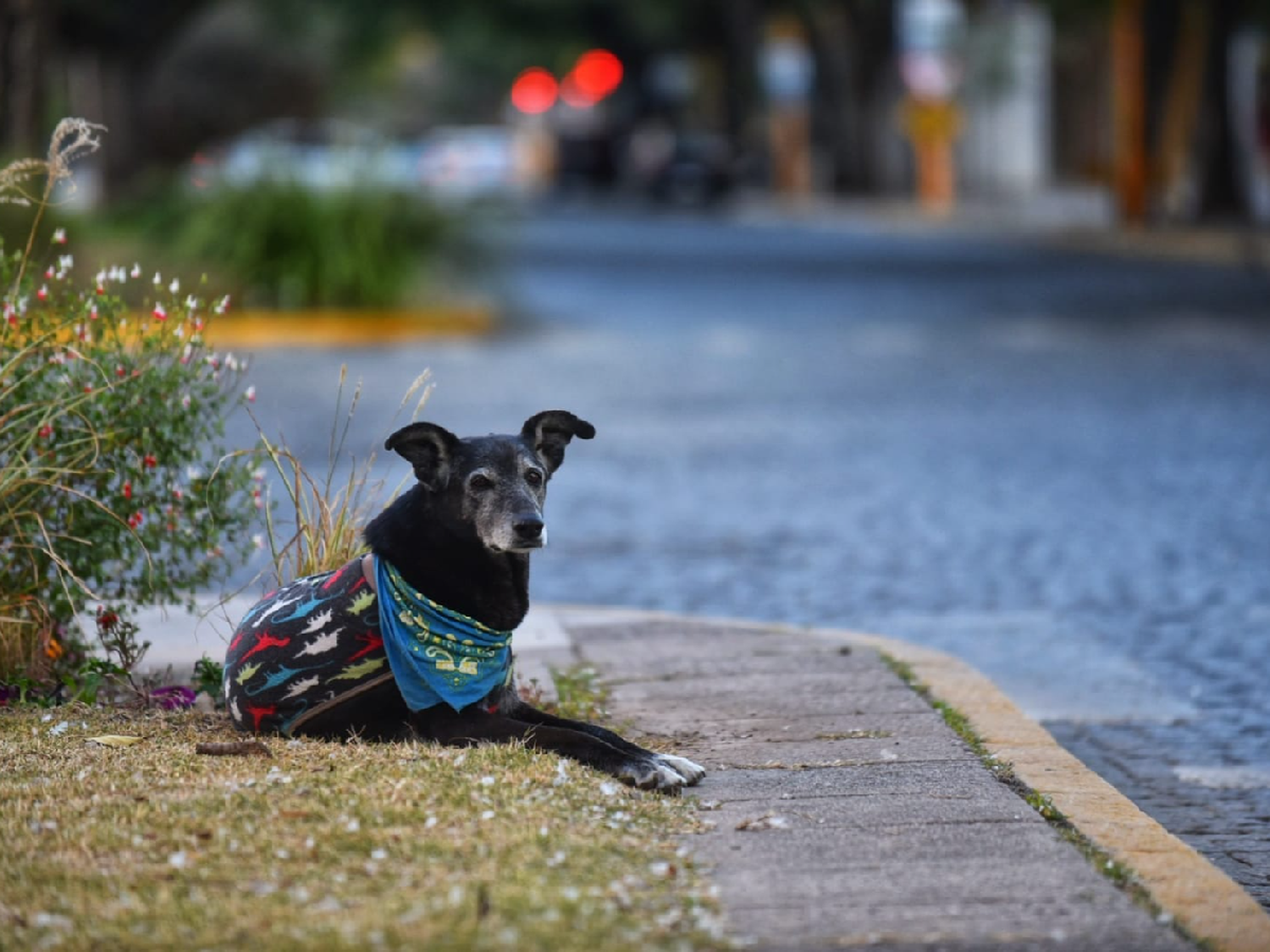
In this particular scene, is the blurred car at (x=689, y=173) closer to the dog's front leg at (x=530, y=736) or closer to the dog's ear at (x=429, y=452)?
the dog's ear at (x=429, y=452)

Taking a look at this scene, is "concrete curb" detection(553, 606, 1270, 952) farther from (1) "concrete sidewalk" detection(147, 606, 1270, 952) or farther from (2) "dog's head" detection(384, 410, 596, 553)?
(2) "dog's head" detection(384, 410, 596, 553)

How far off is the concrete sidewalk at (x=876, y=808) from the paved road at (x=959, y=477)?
1.62ft

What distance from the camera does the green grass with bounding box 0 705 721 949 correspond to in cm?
409

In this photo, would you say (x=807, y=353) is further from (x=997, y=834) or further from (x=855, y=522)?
(x=997, y=834)

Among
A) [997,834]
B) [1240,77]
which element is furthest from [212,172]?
[1240,77]

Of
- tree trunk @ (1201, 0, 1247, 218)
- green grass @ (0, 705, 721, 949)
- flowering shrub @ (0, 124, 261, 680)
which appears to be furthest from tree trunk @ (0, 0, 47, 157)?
tree trunk @ (1201, 0, 1247, 218)

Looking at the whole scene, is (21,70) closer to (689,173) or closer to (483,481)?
(483,481)

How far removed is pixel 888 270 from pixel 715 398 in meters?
14.4

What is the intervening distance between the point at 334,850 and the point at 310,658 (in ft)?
3.52

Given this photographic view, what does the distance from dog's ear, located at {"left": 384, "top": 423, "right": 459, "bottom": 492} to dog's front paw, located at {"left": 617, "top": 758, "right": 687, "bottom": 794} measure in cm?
89

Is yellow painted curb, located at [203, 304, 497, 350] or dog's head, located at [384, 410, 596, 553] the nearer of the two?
dog's head, located at [384, 410, 596, 553]

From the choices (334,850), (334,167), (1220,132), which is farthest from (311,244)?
(1220,132)

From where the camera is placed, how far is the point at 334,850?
15.0 ft

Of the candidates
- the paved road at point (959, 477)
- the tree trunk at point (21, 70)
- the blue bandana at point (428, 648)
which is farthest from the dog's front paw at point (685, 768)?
the tree trunk at point (21, 70)
